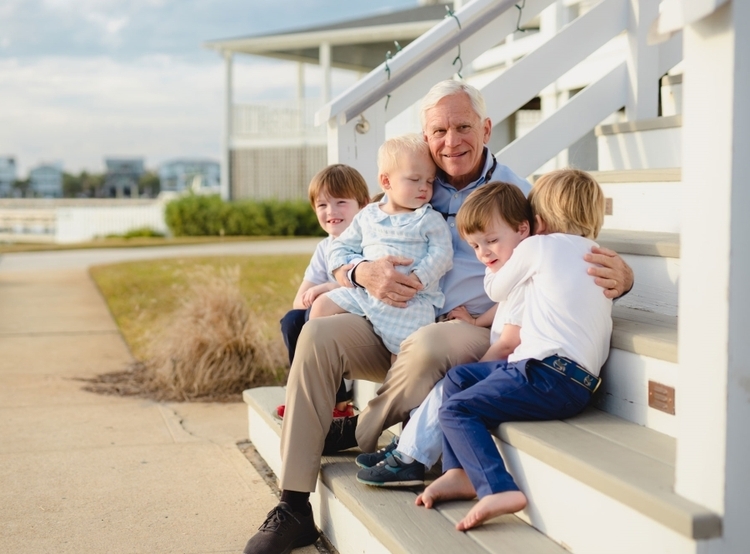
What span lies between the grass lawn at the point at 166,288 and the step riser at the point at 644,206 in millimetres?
2447

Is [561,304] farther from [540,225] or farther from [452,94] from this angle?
[452,94]

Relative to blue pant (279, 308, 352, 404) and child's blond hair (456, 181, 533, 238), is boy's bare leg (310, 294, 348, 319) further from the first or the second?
child's blond hair (456, 181, 533, 238)

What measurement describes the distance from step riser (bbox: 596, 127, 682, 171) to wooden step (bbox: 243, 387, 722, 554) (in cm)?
185

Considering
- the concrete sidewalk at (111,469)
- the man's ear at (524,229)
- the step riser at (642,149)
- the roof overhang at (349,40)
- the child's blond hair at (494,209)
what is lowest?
the concrete sidewalk at (111,469)

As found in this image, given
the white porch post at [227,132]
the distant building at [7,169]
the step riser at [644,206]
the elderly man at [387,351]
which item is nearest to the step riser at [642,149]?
the step riser at [644,206]

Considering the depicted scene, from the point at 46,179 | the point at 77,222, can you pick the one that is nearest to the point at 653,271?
the point at 77,222

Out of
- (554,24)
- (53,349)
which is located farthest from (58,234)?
(554,24)

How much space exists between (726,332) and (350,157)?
243cm

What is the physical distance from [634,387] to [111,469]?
2.30 m

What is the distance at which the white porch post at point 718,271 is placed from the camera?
160cm

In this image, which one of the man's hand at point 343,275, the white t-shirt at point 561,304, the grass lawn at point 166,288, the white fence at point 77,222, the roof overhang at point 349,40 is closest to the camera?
the white t-shirt at point 561,304

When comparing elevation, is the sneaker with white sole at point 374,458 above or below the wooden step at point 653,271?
below

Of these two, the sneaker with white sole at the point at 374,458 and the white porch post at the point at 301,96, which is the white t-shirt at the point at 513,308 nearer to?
the sneaker with white sole at the point at 374,458

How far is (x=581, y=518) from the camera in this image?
1.99 metres
